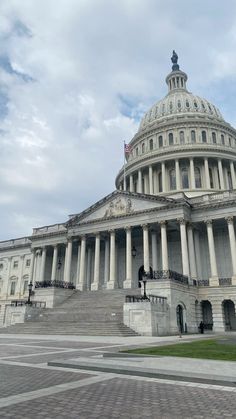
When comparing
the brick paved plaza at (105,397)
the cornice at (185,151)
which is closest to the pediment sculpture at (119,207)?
the cornice at (185,151)

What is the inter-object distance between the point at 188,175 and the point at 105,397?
2332 inches

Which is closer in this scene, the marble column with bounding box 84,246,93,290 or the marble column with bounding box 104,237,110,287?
the marble column with bounding box 104,237,110,287

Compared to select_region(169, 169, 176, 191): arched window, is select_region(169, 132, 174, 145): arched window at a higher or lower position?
higher

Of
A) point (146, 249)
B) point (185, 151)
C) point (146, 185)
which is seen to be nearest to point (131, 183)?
point (146, 185)

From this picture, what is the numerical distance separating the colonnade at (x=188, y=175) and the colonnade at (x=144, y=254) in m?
15.3

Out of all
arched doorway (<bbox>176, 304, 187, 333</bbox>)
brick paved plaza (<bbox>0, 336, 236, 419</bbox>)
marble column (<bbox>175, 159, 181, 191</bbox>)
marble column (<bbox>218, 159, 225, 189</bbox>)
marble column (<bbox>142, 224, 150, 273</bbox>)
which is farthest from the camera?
marble column (<bbox>175, 159, 181, 191</bbox>)

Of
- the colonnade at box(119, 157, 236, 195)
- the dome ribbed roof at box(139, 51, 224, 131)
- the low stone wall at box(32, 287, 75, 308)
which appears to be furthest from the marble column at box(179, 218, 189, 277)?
the dome ribbed roof at box(139, 51, 224, 131)

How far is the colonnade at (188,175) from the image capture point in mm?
61938

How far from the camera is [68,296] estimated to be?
46.6 metres


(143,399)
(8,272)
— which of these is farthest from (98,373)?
(8,272)

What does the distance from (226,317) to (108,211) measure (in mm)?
21675

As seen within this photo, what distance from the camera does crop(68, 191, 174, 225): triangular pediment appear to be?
1834 inches

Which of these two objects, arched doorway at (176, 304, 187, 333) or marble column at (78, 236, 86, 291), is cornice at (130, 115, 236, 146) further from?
arched doorway at (176, 304, 187, 333)

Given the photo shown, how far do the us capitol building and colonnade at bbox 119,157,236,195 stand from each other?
0.63 ft
